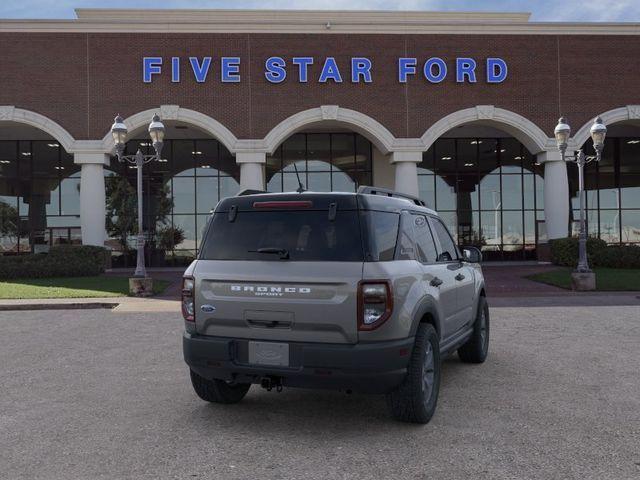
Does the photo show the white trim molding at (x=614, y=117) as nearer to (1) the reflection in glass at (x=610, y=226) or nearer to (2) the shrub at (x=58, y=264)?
(1) the reflection in glass at (x=610, y=226)

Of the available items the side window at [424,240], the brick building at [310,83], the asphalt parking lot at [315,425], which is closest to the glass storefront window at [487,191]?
the brick building at [310,83]

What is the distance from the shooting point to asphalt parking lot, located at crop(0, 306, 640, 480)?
3906mm

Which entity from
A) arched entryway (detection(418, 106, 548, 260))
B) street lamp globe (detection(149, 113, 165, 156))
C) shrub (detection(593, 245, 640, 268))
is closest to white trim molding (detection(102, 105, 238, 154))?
street lamp globe (detection(149, 113, 165, 156))

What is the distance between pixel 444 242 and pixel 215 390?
2972mm

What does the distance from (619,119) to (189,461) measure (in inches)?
1012

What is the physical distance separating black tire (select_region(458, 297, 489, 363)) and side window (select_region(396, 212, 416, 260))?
7.87 ft

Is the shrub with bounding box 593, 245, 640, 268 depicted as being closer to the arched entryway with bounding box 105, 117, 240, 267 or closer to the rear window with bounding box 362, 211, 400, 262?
the arched entryway with bounding box 105, 117, 240, 267

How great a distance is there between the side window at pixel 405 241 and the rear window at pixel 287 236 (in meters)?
0.52

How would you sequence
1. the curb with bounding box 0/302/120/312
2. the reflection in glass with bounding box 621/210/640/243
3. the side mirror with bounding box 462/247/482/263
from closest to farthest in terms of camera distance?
the side mirror with bounding box 462/247/482/263, the curb with bounding box 0/302/120/312, the reflection in glass with bounding box 621/210/640/243

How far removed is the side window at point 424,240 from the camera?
5297 millimetres

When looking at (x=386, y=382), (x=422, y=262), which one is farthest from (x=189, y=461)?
(x=422, y=262)

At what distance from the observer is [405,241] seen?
4.96 m

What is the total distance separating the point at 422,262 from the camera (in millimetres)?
5172

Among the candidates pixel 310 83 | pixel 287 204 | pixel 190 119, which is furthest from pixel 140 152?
pixel 287 204
